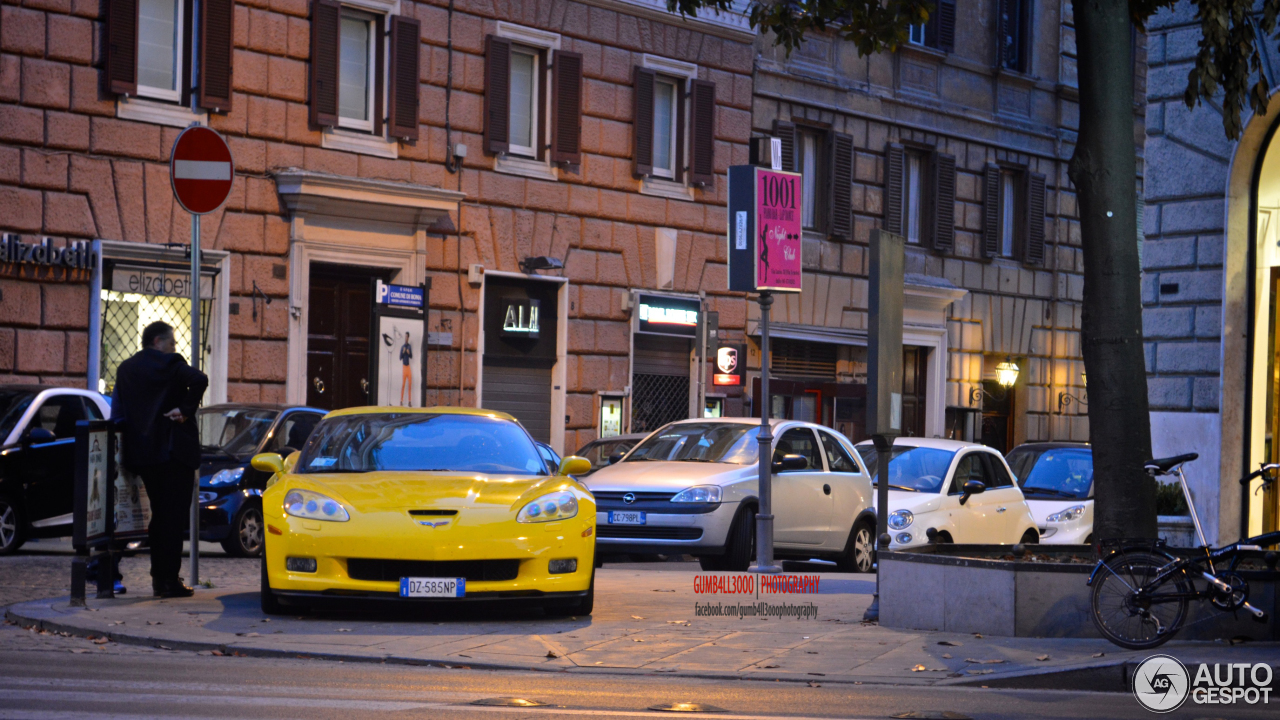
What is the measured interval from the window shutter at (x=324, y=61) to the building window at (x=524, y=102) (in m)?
3.54

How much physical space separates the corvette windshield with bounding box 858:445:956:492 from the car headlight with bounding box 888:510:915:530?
702mm

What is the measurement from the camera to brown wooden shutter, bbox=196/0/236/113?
22156 mm

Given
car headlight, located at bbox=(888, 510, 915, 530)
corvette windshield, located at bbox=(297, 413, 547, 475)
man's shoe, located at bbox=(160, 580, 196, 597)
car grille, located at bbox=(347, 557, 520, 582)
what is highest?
corvette windshield, located at bbox=(297, 413, 547, 475)

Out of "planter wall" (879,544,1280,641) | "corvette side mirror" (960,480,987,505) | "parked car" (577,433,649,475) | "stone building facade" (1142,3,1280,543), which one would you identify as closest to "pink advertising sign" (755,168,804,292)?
"corvette side mirror" (960,480,987,505)

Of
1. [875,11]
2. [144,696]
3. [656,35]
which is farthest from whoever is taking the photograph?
[656,35]

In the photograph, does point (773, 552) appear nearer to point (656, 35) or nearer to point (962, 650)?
point (962, 650)

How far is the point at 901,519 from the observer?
56.7 ft

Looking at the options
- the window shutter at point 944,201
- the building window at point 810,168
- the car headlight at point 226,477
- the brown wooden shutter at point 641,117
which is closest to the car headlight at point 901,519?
the car headlight at point 226,477

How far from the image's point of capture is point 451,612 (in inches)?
463

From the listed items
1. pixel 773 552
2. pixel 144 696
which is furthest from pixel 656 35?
pixel 144 696

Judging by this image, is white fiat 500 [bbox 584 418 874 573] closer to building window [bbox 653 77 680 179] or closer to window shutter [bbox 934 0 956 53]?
building window [bbox 653 77 680 179]

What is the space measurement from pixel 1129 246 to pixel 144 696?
697cm

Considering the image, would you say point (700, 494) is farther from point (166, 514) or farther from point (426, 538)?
point (426, 538)

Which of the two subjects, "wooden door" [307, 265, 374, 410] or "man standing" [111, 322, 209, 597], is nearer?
"man standing" [111, 322, 209, 597]
